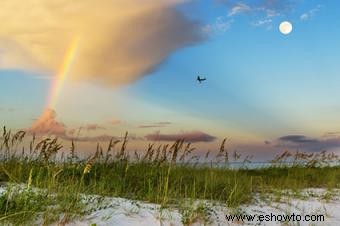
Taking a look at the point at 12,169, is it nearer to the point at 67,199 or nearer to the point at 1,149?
the point at 1,149

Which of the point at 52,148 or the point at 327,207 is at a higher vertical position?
the point at 52,148

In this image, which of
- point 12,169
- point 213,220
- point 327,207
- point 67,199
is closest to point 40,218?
point 67,199

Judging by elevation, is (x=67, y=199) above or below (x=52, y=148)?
below

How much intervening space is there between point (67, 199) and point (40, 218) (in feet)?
1.85

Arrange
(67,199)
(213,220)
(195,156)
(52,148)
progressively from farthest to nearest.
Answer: (195,156), (52,148), (213,220), (67,199)

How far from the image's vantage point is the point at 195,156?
1275cm

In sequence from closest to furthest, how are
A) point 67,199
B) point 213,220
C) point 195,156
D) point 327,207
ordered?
point 67,199
point 213,220
point 327,207
point 195,156

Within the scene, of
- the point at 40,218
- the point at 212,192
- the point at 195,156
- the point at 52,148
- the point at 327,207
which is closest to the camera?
the point at 40,218

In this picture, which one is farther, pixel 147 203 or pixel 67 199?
pixel 147 203

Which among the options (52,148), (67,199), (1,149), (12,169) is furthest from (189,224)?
(1,149)

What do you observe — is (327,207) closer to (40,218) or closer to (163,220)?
(163,220)

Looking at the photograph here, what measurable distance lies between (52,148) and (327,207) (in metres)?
5.73

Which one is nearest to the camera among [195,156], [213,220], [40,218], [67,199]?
[40,218]

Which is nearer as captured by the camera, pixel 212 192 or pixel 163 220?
pixel 163 220
